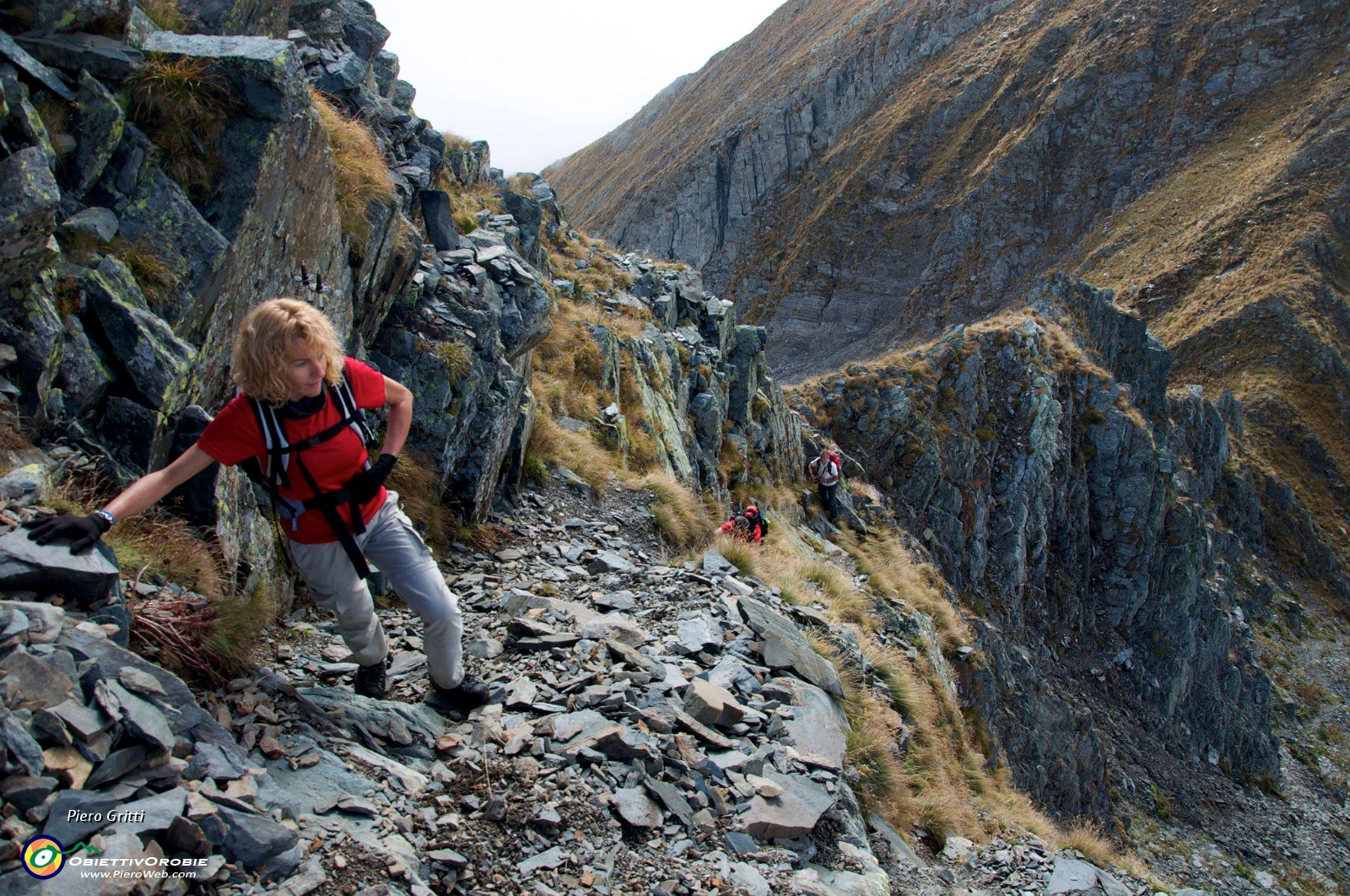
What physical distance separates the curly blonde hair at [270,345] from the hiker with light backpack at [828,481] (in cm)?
2091

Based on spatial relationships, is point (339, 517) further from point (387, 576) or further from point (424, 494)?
point (424, 494)

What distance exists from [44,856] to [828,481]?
73.1 feet

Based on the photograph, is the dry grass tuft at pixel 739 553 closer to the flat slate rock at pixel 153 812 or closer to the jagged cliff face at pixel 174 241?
the jagged cliff face at pixel 174 241

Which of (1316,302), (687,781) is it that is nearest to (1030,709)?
(687,781)

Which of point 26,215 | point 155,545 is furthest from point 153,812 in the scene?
point 26,215

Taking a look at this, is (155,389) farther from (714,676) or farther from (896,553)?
(896,553)

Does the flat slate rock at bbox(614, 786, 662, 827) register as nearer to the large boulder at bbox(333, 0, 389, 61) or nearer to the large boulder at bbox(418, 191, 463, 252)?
the large boulder at bbox(418, 191, 463, 252)

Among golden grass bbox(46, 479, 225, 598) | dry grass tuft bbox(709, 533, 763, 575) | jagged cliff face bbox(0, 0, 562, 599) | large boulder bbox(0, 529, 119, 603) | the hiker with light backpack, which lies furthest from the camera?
the hiker with light backpack

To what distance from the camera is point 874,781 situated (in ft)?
25.0

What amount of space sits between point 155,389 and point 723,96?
13905cm

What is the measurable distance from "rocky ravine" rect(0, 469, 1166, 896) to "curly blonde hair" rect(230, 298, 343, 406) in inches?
51.2

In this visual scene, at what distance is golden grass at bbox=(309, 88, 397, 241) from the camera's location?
348 inches

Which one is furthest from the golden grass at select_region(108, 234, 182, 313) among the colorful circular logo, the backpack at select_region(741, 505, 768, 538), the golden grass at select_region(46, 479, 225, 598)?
Result: the backpack at select_region(741, 505, 768, 538)

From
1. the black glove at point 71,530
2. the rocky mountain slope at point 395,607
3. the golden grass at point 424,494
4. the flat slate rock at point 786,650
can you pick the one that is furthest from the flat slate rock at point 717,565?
the black glove at point 71,530
